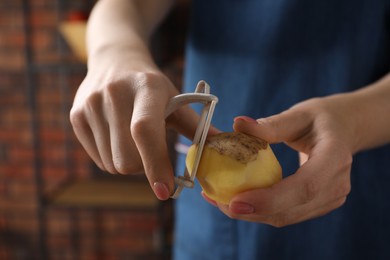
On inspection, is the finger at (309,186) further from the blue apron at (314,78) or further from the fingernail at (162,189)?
the blue apron at (314,78)

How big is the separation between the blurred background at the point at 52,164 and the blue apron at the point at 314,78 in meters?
0.89

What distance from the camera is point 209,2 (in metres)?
0.83

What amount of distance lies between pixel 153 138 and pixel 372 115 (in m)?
0.28

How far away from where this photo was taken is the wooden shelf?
1584 millimetres

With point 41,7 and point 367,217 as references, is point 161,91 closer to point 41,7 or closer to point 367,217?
point 367,217

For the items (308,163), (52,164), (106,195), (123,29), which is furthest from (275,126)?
(52,164)

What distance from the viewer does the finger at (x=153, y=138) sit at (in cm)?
45

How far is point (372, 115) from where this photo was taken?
0.56 metres

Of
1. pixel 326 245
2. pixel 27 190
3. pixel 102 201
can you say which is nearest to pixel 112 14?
pixel 326 245

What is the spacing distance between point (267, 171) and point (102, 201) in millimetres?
1206

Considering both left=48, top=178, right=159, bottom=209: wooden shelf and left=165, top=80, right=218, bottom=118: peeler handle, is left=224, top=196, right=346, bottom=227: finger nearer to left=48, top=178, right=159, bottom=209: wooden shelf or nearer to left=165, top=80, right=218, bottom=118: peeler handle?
left=165, top=80, right=218, bottom=118: peeler handle

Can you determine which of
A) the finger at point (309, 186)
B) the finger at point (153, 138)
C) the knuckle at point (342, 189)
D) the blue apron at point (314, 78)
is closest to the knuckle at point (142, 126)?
the finger at point (153, 138)

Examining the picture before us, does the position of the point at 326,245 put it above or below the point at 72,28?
below

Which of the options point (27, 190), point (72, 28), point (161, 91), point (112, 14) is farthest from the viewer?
point (27, 190)
